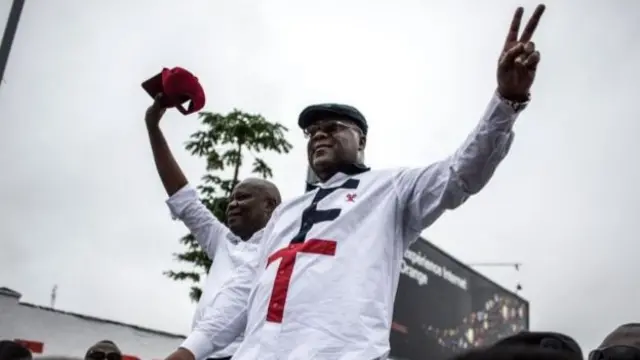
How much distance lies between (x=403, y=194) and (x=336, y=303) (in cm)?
48

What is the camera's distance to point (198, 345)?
2715 millimetres

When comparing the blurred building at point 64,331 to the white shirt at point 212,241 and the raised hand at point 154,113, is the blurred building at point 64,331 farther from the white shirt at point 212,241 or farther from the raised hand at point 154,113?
the raised hand at point 154,113

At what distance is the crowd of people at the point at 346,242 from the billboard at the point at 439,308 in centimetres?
872

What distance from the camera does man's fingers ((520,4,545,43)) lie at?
2.21m

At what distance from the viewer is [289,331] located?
7.74ft

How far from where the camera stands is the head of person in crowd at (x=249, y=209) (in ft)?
12.8

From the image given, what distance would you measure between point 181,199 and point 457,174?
198cm

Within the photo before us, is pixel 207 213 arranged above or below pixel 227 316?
above

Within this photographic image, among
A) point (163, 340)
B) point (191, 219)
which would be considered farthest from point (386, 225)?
point (163, 340)

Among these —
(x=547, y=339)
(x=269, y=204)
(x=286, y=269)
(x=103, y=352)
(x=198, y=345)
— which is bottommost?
(x=103, y=352)

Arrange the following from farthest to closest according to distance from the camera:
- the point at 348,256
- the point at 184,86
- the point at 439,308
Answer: the point at 439,308 < the point at 184,86 < the point at 348,256

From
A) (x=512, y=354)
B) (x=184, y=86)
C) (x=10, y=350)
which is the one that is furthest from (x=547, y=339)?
(x=10, y=350)

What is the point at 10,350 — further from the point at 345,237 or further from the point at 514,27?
the point at 514,27

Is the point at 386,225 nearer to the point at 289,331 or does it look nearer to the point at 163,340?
the point at 289,331
